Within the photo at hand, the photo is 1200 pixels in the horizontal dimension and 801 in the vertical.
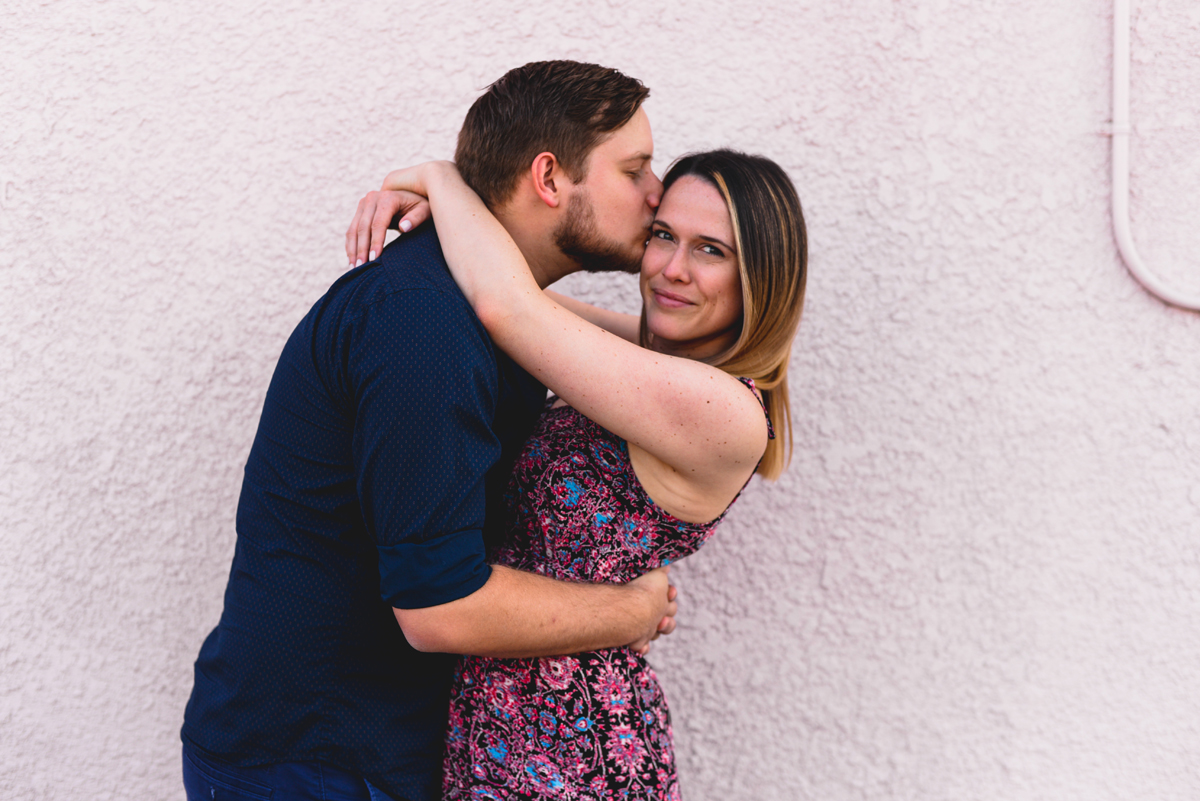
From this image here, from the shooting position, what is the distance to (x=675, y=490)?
1.46 metres

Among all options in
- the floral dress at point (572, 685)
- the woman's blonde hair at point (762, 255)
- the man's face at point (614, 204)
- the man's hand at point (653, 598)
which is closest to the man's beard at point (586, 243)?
the man's face at point (614, 204)

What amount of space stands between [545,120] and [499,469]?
0.70 m

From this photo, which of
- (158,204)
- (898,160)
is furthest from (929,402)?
(158,204)

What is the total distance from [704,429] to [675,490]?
0.50ft

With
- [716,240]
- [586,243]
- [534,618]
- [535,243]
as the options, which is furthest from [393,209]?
[534,618]

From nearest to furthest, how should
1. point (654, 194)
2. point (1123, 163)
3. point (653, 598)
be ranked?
point (653, 598)
point (654, 194)
point (1123, 163)

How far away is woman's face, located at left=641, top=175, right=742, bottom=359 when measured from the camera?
159 cm

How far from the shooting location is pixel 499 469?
5.06 ft

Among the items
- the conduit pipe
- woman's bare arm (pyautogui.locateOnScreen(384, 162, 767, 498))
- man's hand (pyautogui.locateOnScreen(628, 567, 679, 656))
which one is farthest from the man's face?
the conduit pipe

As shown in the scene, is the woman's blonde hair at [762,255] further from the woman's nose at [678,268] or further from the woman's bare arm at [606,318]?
the woman's bare arm at [606,318]

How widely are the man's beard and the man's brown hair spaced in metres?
0.06

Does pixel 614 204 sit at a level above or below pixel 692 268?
above

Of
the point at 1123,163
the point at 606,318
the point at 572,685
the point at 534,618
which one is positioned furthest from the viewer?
the point at 606,318

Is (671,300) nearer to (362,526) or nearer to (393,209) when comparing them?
(393,209)
